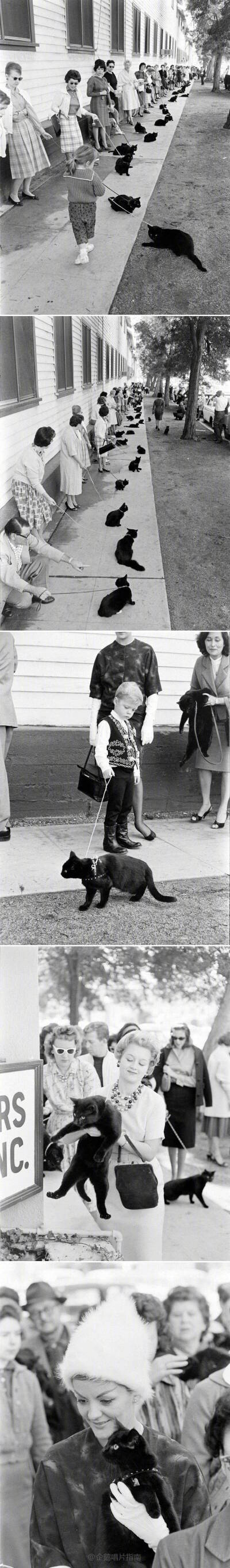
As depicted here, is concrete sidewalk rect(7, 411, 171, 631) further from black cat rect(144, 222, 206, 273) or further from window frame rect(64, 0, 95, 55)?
window frame rect(64, 0, 95, 55)

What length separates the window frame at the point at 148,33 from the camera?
140 inches

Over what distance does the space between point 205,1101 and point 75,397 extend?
7.49ft

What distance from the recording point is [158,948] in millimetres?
4023

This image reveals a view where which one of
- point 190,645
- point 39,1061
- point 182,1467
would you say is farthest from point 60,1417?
point 190,645

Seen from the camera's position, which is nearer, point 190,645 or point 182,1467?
point 182,1467

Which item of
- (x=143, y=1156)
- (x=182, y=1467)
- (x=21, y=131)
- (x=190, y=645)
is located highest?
(x=21, y=131)

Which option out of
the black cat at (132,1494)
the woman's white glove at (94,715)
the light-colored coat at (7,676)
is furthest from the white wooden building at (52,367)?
the black cat at (132,1494)

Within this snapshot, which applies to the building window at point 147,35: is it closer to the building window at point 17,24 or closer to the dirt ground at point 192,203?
the dirt ground at point 192,203

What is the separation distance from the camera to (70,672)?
3.93 meters

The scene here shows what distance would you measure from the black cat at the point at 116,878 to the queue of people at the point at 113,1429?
123 cm

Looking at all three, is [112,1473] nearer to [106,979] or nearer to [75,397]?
[106,979]

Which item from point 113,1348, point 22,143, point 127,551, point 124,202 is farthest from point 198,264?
point 113,1348

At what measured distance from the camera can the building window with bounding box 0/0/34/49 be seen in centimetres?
345

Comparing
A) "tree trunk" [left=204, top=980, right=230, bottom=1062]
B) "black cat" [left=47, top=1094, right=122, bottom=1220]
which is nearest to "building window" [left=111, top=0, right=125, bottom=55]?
"tree trunk" [left=204, top=980, right=230, bottom=1062]
